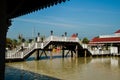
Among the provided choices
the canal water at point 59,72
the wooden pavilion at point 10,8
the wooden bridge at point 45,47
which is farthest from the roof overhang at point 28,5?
the wooden bridge at point 45,47

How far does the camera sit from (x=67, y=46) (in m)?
43.0

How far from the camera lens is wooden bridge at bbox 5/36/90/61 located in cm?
3247

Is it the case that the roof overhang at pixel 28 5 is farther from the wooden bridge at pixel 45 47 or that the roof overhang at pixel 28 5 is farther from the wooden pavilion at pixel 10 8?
the wooden bridge at pixel 45 47

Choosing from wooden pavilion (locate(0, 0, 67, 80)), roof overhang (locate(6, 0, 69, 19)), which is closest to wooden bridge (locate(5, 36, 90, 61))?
wooden pavilion (locate(0, 0, 67, 80))

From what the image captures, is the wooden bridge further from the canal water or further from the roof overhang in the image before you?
the roof overhang

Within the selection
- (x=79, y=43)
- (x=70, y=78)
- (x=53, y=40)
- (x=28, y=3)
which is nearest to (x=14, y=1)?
(x=28, y=3)

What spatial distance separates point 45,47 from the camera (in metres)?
36.5

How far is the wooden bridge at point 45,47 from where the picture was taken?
32.5 m

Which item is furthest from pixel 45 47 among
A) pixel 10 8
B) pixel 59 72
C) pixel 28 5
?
pixel 10 8

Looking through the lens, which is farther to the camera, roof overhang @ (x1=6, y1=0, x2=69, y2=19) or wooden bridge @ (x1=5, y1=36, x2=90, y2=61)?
wooden bridge @ (x1=5, y1=36, x2=90, y2=61)

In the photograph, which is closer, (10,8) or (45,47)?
(10,8)

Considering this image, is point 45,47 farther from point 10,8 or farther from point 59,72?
point 10,8

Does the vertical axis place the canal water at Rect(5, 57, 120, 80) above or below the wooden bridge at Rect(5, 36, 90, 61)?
below

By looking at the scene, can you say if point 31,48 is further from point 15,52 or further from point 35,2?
point 35,2
